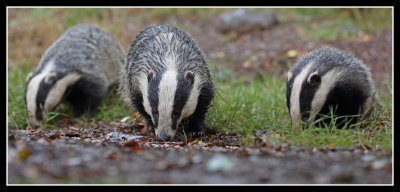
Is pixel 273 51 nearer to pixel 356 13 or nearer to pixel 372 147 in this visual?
pixel 356 13

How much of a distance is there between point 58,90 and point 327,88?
11.8 ft

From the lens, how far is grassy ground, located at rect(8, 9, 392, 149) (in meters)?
4.80

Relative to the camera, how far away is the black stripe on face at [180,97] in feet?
15.8

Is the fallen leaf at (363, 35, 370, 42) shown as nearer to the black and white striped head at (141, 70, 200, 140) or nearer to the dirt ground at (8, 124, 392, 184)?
the black and white striped head at (141, 70, 200, 140)

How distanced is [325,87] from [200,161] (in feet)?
8.30

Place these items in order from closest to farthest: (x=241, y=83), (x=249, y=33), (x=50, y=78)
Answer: (x=50, y=78) < (x=241, y=83) < (x=249, y=33)

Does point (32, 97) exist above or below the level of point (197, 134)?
above

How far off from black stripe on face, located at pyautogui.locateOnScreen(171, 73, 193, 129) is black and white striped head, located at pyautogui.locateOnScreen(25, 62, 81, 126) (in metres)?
2.63

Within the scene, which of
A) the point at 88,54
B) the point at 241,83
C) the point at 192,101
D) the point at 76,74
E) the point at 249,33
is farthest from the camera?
the point at 249,33

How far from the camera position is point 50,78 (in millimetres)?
7113

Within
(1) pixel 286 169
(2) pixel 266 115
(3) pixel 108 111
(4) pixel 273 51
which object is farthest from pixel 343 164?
(4) pixel 273 51

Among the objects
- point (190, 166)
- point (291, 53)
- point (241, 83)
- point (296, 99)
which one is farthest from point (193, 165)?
point (291, 53)

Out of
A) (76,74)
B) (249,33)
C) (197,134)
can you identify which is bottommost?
(197,134)

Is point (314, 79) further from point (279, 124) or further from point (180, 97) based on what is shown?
point (180, 97)
